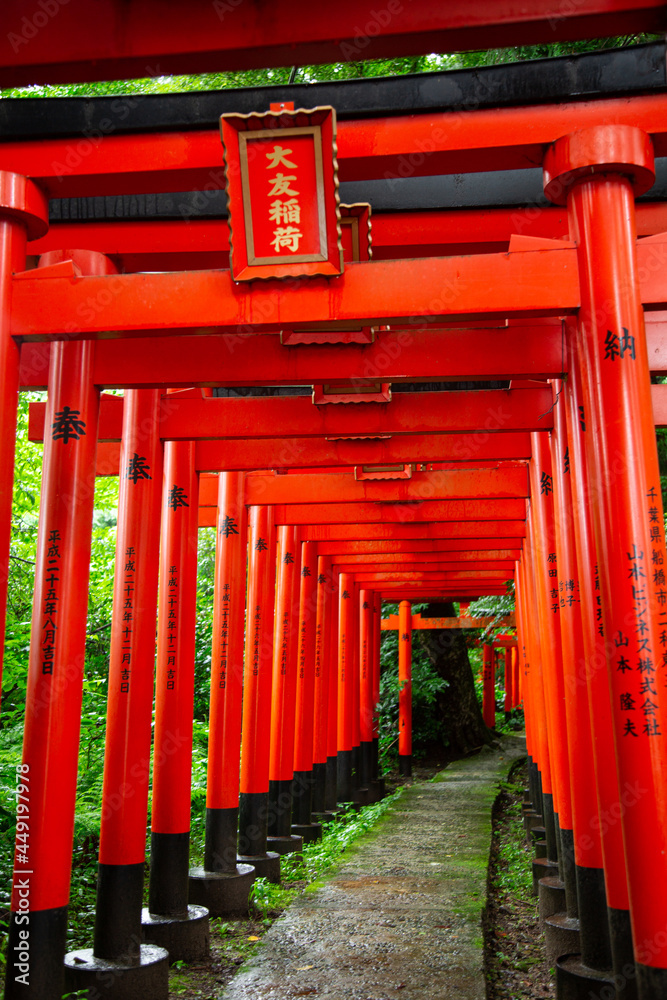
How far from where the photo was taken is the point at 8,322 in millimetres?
5008

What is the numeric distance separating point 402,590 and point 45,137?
50.5 feet

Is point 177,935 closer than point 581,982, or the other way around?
point 581,982

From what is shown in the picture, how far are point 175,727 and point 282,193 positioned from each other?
4666mm

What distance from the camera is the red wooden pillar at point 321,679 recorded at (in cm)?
1450

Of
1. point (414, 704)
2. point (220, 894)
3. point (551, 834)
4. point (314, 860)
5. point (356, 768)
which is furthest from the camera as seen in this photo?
point (414, 704)

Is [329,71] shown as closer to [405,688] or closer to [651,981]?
[651,981]

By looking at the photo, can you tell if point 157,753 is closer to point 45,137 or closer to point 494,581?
point 45,137

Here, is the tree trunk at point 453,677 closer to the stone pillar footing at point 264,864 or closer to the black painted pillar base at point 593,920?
the stone pillar footing at point 264,864

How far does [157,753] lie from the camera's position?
7.50 m

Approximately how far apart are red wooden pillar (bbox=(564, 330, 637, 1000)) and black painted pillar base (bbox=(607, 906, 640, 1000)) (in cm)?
1

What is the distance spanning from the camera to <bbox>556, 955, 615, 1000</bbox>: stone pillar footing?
5488 mm

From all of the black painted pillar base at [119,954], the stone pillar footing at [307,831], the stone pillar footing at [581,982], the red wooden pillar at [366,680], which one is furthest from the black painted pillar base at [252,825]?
the red wooden pillar at [366,680]

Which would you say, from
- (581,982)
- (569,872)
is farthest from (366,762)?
(581,982)

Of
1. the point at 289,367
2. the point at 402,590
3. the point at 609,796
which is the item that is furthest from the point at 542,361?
the point at 402,590
